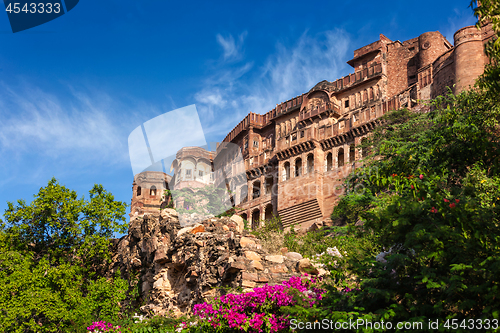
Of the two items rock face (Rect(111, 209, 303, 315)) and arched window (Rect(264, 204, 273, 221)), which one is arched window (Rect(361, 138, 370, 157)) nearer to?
A: arched window (Rect(264, 204, 273, 221))

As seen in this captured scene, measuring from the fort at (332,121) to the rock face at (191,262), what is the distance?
9.87 metres

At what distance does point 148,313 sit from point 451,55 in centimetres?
2744

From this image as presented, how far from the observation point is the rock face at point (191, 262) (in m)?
13.7

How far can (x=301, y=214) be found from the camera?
113 ft

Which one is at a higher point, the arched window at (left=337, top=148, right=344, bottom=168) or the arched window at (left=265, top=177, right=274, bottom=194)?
the arched window at (left=337, top=148, right=344, bottom=168)

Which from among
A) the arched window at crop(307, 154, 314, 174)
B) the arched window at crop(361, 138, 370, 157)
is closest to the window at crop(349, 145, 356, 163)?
the arched window at crop(361, 138, 370, 157)

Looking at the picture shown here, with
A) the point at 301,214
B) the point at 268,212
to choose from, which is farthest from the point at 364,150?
the point at 268,212

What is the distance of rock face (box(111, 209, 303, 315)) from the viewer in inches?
538

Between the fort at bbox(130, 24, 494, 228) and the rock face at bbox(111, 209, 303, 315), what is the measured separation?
32.4 feet

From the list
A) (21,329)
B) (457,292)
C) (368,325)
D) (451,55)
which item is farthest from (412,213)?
(451,55)

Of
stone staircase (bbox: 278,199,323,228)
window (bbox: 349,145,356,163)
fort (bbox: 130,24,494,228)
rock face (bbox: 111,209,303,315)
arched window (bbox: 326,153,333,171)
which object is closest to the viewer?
rock face (bbox: 111,209,303,315)

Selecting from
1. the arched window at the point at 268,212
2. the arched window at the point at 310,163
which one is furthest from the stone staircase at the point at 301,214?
the arched window at the point at 268,212

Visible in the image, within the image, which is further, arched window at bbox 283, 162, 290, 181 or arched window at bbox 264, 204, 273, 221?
arched window at bbox 264, 204, 273, 221

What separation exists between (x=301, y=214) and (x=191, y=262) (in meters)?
18.0
